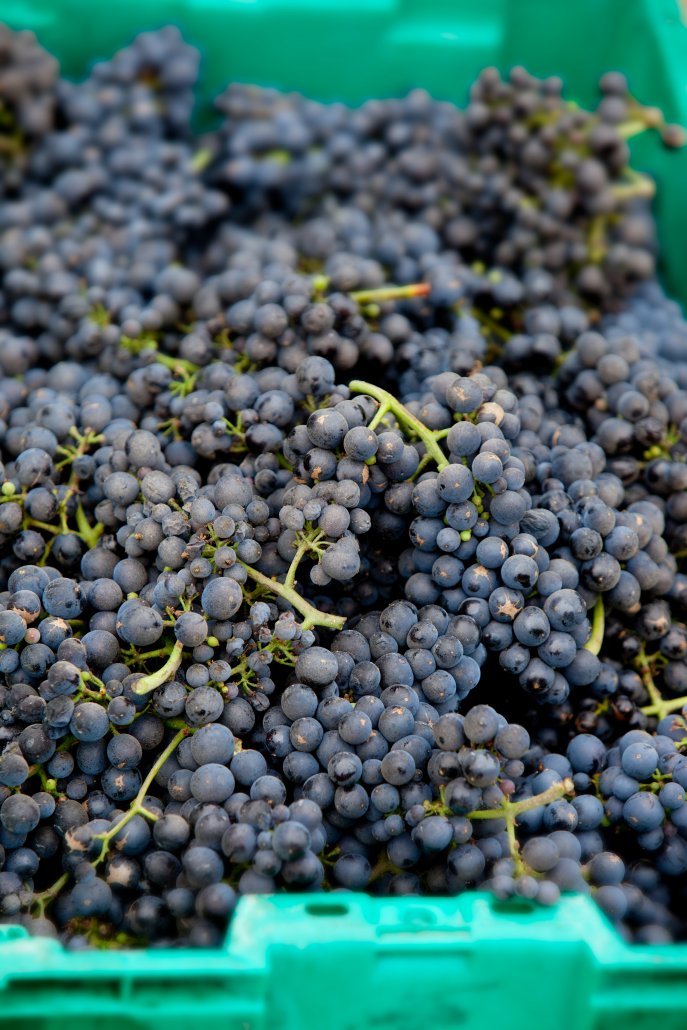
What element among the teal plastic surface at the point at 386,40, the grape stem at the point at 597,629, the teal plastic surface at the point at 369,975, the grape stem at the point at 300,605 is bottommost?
the teal plastic surface at the point at 369,975

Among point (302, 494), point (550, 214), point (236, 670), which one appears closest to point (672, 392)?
point (550, 214)

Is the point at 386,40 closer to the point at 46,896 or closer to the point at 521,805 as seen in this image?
the point at 521,805

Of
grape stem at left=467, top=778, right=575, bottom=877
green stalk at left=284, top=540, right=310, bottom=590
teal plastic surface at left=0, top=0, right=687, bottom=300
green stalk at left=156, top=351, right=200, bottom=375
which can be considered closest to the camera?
grape stem at left=467, top=778, right=575, bottom=877

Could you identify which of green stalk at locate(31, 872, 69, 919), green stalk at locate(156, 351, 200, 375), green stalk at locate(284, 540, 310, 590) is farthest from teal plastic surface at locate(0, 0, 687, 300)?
green stalk at locate(31, 872, 69, 919)

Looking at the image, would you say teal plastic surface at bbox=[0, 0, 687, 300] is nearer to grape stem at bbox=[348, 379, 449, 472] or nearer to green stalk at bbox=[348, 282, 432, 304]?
green stalk at bbox=[348, 282, 432, 304]

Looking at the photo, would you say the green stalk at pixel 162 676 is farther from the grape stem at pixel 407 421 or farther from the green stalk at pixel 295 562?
the grape stem at pixel 407 421

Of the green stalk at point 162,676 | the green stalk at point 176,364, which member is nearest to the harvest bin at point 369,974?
the green stalk at point 162,676

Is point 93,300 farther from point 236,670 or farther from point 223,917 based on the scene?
point 223,917

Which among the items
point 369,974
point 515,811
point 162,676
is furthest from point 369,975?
point 162,676
